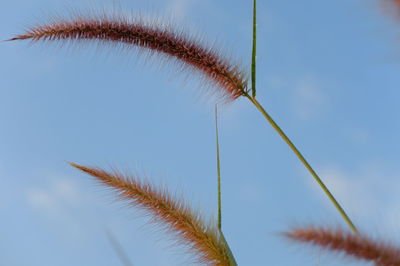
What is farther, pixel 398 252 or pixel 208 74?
pixel 208 74

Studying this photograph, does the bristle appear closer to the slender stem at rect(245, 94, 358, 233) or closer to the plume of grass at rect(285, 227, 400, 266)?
the slender stem at rect(245, 94, 358, 233)

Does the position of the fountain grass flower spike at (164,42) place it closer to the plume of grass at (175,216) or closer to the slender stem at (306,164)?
the slender stem at (306,164)

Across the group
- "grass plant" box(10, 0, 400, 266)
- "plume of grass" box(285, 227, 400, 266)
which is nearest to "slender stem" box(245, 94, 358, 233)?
"grass plant" box(10, 0, 400, 266)

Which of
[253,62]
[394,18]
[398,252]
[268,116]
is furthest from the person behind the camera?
[253,62]

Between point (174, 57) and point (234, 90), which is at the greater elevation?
point (174, 57)

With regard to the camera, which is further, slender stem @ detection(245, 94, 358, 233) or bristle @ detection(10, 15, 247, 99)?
bristle @ detection(10, 15, 247, 99)

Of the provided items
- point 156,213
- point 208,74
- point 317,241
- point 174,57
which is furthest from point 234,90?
point 317,241

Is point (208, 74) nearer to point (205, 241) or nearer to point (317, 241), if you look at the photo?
point (205, 241)
